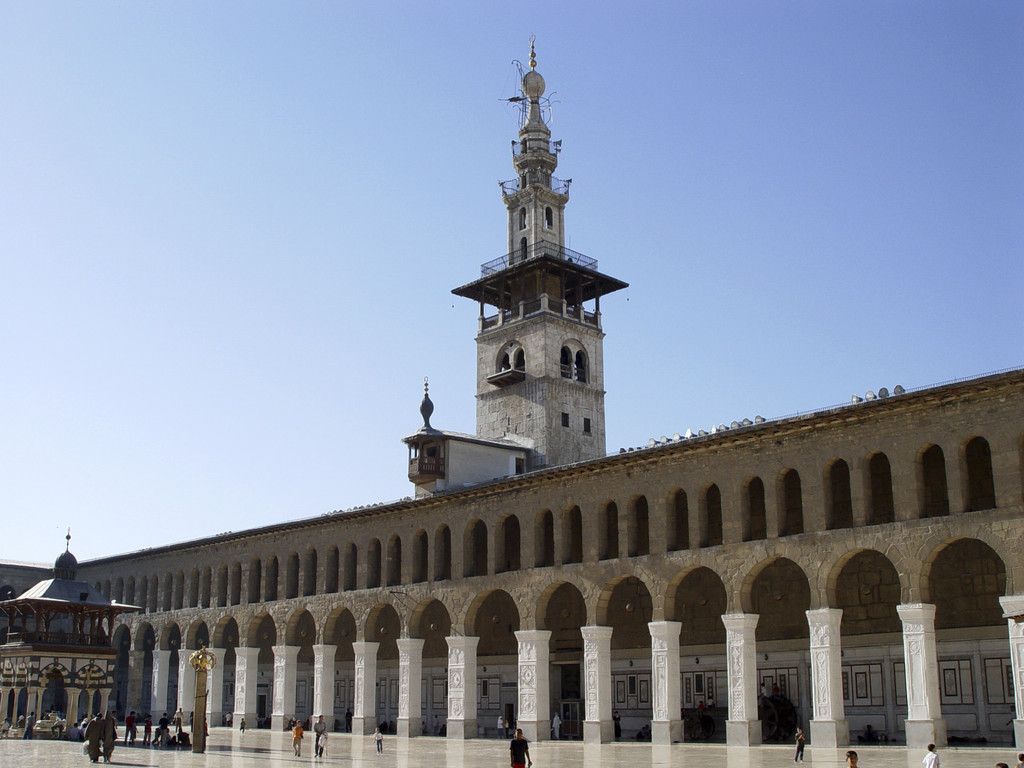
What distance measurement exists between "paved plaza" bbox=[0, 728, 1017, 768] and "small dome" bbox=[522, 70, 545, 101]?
36.9 metres

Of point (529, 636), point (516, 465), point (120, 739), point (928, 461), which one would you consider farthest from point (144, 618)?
point (928, 461)

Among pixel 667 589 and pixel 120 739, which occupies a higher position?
pixel 667 589

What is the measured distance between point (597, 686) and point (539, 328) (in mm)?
22346

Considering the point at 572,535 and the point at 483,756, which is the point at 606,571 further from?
the point at 483,756

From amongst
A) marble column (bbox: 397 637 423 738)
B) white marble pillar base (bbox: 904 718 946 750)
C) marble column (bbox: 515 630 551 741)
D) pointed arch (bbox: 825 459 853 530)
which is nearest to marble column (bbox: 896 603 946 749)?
white marble pillar base (bbox: 904 718 946 750)

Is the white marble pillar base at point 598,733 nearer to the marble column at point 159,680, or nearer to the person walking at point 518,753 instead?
the person walking at point 518,753

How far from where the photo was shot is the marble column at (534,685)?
130ft

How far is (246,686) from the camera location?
2143 inches

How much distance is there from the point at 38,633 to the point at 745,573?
28.5 meters

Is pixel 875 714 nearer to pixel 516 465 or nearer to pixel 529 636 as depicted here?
pixel 529 636

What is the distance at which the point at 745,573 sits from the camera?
34.0 m

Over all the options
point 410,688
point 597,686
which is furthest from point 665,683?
point 410,688

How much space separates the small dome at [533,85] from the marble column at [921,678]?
40467 mm

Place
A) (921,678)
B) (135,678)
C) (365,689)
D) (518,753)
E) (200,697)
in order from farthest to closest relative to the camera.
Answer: (135,678) < (365,689) < (200,697) < (921,678) < (518,753)
